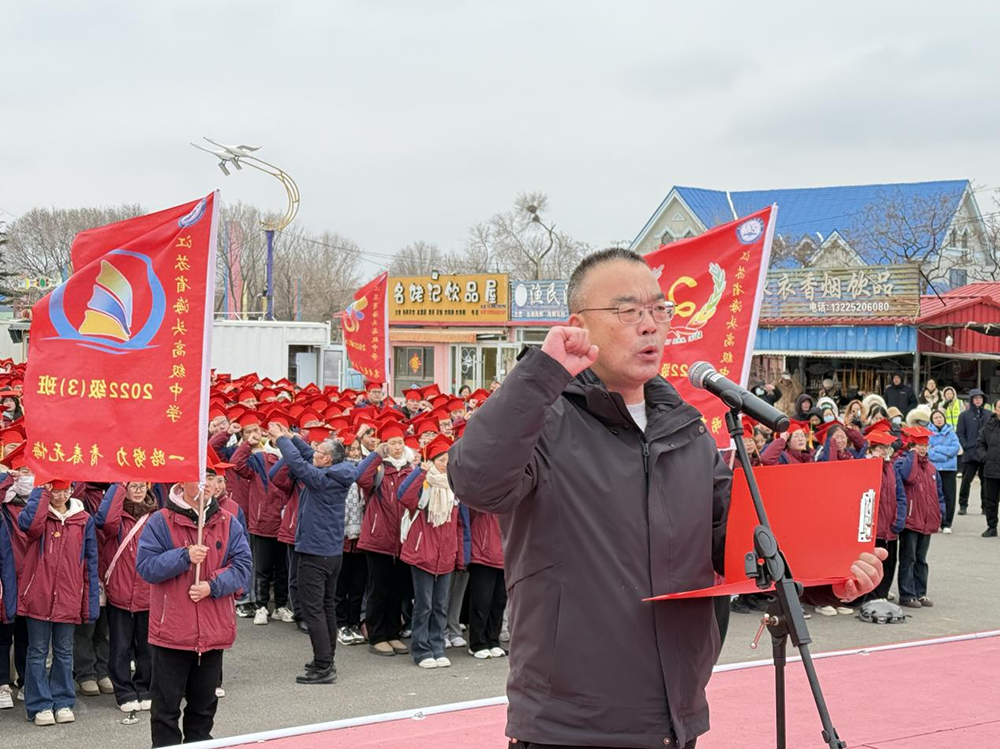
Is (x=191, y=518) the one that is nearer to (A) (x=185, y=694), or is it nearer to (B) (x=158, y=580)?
(B) (x=158, y=580)

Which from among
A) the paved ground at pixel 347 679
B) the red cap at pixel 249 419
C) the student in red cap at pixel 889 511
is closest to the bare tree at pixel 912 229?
the student in red cap at pixel 889 511

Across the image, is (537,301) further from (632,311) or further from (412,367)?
(632,311)

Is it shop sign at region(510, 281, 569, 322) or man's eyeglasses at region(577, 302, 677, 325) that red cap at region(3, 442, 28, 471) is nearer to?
man's eyeglasses at region(577, 302, 677, 325)

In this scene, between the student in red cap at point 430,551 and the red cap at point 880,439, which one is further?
the red cap at point 880,439

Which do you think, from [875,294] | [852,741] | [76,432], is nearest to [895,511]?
[852,741]

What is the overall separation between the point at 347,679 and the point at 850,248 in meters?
44.7

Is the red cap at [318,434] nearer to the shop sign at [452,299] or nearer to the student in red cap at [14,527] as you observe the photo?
the student in red cap at [14,527]

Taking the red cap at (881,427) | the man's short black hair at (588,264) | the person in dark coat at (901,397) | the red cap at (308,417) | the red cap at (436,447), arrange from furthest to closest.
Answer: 1. the person in dark coat at (901,397)
2. the red cap at (308,417)
3. the red cap at (881,427)
4. the red cap at (436,447)
5. the man's short black hair at (588,264)

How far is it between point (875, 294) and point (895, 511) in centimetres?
1663

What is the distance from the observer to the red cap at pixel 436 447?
408 inches

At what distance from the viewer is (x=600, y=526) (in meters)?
2.81

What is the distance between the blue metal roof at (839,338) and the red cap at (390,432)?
18345 millimetres

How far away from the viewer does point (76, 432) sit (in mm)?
6809

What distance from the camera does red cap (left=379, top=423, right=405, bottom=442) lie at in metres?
10.6
